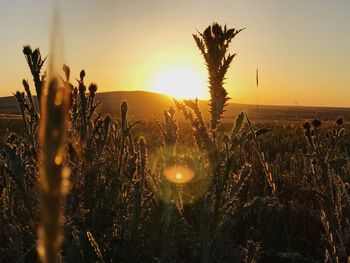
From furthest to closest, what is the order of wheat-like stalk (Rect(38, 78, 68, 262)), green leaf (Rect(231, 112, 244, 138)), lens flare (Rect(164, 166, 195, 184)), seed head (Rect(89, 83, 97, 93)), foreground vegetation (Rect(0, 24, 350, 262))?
seed head (Rect(89, 83, 97, 93)) < green leaf (Rect(231, 112, 244, 138)) < lens flare (Rect(164, 166, 195, 184)) < foreground vegetation (Rect(0, 24, 350, 262)) < wheat-like stalk (Rect(38, 78, 68, 262))

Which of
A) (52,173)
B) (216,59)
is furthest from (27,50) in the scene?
(52,173)

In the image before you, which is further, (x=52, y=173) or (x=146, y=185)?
(x=146, y=185)

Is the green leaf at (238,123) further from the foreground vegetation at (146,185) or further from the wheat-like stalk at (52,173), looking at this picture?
the wheat-like stalk at (52,173)

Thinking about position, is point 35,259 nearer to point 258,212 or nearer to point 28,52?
point 28,52

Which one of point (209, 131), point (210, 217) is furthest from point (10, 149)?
point (209, 131)

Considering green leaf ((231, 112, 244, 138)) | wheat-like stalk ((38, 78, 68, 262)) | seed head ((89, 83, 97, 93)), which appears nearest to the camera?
wheat-like stalk ((38, 78, 68, 262))

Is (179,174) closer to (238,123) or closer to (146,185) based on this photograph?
(238,123)

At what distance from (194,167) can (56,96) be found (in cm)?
156

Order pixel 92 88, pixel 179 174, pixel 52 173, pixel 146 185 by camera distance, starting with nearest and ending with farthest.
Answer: pixel 52 173 → pixel 179 174 → pixel 92 88 → pixel 146 185

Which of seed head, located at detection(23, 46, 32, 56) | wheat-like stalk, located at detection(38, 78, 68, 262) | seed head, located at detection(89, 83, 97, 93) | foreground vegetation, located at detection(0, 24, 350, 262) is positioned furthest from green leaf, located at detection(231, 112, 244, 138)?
wheat-like stalk, located at detection(38, 78, 68, 262)

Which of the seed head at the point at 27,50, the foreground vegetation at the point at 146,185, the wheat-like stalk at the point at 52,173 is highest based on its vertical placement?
the seed head at the point at 27,50

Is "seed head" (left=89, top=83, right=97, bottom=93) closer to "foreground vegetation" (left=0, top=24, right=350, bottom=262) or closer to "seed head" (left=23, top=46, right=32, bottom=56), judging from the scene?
"foreground vegetation" (left=0, top=24, right=350, bottom=262)

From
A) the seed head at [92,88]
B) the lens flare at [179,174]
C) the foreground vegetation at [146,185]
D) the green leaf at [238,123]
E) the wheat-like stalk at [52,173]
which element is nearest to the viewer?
the wheat-like stalk at [52,173]

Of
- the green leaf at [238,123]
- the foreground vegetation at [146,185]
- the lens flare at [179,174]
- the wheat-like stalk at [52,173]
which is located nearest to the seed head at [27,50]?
the foreground vegetation at [146,185]
